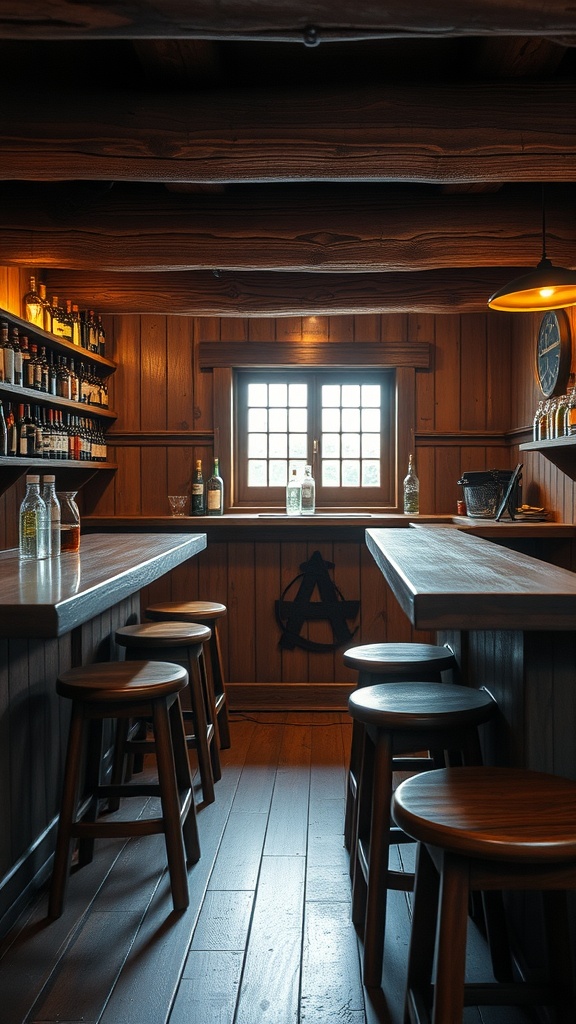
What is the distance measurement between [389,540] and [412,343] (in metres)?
2.19

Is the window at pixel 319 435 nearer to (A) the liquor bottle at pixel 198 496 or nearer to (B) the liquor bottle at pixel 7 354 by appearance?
(A) the liquor bottle at pixel 198 496

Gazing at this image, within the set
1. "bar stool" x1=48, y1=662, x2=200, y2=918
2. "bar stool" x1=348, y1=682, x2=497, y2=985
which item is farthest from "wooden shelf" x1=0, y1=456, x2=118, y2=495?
"bar stool" x1=348, y1=682, x2=497, y2=985

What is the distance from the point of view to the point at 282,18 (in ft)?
5.84

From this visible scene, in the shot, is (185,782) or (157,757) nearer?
(157,757)

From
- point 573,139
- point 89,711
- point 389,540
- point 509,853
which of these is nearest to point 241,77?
point 573,139

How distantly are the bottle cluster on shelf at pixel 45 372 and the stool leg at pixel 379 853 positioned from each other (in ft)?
6.68

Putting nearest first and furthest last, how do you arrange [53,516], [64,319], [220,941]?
[220,941] < [53,516] < [64,319]

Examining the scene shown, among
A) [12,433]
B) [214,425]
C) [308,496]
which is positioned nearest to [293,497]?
[308,496]

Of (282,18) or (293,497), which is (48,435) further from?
(282,18)

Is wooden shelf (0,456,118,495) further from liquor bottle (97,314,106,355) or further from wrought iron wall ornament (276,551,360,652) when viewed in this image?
wrought iron wall ornament (276,551,360,652)

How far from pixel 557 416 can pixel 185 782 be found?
210 centimetres

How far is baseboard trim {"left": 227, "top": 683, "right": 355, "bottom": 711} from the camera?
4.51 meters

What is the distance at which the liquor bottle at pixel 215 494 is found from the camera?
4.70 meters

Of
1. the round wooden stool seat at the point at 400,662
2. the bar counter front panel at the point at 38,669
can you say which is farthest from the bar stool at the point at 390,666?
the bar counter front panel at the point at 38,669
